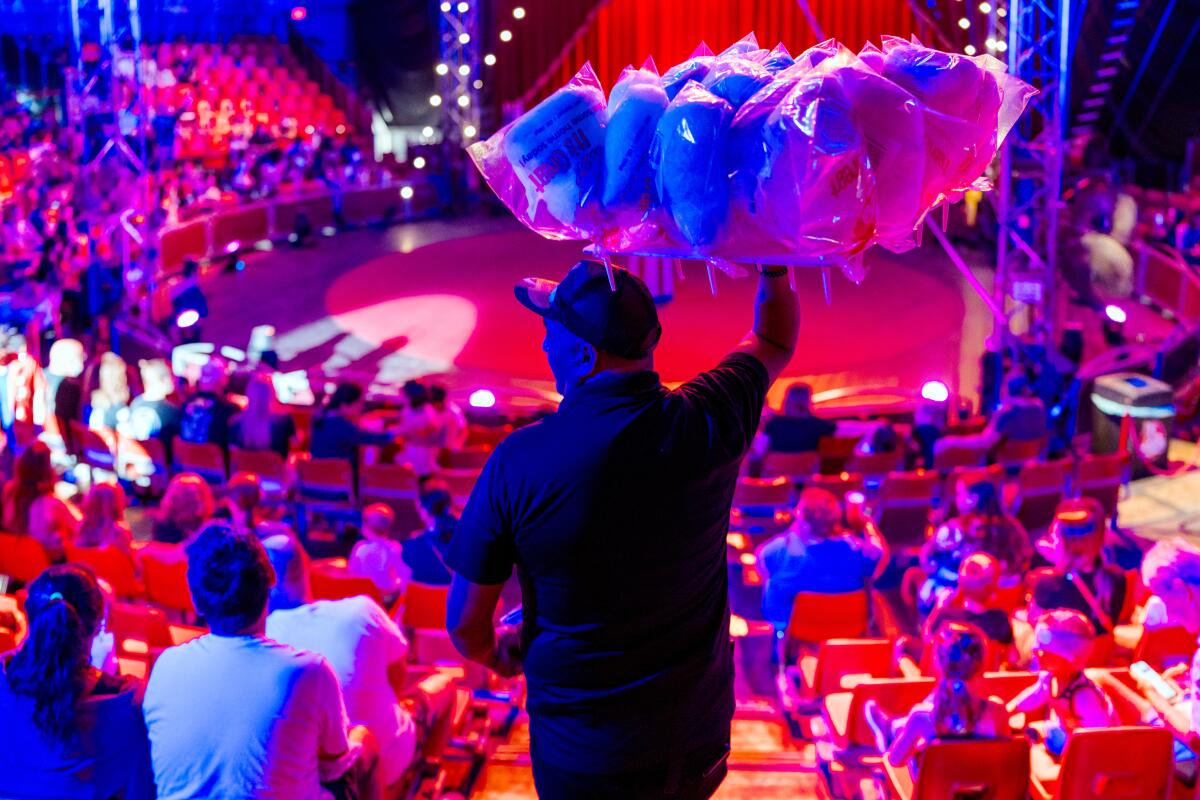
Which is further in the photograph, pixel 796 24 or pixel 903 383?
pixel 796 24

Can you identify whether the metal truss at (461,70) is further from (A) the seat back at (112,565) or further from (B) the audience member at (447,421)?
(A) the seat back at (112,565)

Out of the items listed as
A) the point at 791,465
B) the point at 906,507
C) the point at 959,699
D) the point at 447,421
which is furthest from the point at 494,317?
the point at 959,699

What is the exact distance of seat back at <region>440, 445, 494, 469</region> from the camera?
746 cm

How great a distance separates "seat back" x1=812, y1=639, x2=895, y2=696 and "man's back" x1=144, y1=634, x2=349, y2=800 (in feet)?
8.19

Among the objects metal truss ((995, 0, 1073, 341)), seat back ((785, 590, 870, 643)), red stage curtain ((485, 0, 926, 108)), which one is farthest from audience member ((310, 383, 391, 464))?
red stage curtain ((485, 0, 926, 108))

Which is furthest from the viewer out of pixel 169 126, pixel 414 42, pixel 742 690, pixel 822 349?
pixel 414 42

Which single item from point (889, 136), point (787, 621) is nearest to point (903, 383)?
point (787, 621)

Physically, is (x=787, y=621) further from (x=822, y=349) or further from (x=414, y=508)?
(x=822, y=349)

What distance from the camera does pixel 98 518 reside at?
5.68 meters

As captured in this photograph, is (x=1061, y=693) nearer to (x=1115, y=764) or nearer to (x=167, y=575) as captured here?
(x=1115, y=764)

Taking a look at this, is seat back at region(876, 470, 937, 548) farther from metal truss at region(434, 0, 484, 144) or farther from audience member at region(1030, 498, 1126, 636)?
metal truss at region(434, 0, 484, 144)

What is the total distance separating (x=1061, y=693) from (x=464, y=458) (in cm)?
420

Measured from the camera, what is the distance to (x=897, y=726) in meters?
3.89

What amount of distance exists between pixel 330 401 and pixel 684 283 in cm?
686
